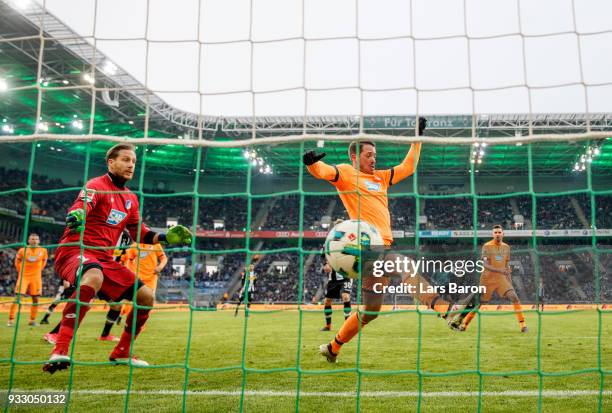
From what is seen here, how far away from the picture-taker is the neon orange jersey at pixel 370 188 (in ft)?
14.7

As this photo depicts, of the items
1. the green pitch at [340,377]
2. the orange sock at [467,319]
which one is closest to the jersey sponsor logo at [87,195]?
the green pitch at [340,377]

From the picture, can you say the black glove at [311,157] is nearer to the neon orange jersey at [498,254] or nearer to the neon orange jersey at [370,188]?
→ the neon orange jersey at [370,188]

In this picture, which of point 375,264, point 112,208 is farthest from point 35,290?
point 375,264

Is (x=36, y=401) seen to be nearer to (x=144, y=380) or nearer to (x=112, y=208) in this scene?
(x=144, y=380)

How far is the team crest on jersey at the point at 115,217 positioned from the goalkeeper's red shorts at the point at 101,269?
0.31 m

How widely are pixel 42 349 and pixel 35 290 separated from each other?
447 cm

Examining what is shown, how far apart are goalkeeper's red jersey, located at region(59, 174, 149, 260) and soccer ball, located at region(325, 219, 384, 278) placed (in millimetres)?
1739

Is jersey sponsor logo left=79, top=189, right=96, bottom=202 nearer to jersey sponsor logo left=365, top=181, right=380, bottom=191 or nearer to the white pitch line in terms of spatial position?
the white pitch line

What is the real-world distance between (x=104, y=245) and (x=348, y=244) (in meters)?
2.05

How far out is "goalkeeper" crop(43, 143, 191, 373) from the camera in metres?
3.79

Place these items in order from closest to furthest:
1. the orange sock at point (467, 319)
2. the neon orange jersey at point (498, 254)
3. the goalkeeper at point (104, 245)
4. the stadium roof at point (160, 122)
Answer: the goalkeeper at point (104, 245), the orange sock at point (467, 319), the neon orange jersey at point (498, 254), the stadium roof at point (160, 122)

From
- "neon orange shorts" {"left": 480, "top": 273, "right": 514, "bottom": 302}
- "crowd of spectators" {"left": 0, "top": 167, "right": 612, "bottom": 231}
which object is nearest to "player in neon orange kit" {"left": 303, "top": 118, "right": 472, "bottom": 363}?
"neon orange shorts" {"left": 480, "top": 273, "right": 514, "bottom": 302}

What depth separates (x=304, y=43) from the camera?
3891 mm

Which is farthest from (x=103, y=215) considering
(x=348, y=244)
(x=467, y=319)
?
(x=467, y=319)
